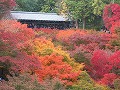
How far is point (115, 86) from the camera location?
18703mm

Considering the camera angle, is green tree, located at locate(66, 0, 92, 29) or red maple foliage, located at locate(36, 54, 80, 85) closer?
red maple foliage, located at locate(36, 54, 80, 85)

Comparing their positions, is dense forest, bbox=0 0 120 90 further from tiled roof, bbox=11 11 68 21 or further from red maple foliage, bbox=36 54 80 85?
tiled roof, bbox=11 11 68 21

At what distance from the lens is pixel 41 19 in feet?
154

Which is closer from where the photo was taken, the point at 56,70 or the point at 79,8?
the point at 56,70

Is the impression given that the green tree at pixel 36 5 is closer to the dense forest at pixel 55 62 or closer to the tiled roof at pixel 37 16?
the tiled roof at pixel 37 16

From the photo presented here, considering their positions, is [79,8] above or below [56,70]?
below

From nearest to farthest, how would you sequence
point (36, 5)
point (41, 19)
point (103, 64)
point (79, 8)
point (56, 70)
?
point (56, 70) < point (103, 64) < point (79, 8) < point (41, 19) < point (36, 5)

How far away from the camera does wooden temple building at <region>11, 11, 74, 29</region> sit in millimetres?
46969

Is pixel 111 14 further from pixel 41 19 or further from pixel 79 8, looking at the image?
pixel 41 19

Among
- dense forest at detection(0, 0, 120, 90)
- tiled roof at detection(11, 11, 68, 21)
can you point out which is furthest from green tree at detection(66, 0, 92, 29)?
dense forest at detection(0, 0, 120, 90)

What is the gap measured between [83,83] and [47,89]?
→ 5460 millimetres

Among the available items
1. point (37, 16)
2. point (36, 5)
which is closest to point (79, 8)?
point (37, 16)

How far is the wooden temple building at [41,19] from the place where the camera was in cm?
4697

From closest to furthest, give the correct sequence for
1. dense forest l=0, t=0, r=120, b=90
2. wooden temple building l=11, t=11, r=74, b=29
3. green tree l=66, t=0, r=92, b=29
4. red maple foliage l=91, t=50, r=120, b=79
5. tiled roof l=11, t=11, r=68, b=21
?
dense forest l=0, t=0, r=120, b=90, red maple foliage l=91, t=50, r=120, b=79, green tree l=66, t=0, r=92, b=29, tiled roof l=11, t=11, r=68, b=21, wooden temple building l=11, t=11, r=74, b=29
